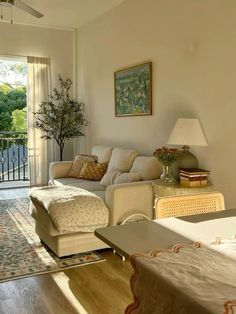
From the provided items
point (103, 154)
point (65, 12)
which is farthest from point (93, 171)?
point (65, 12)

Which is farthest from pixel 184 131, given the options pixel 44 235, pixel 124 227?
pixel 124 227

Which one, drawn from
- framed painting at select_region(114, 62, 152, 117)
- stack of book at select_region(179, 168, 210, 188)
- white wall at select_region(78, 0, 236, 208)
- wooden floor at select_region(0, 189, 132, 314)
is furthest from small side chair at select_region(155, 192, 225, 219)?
framed painting at select_region(114, 62, 152, 117)

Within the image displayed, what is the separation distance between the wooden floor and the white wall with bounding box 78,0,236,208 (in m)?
1.28

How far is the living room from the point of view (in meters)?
2.97

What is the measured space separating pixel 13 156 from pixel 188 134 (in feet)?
15.5

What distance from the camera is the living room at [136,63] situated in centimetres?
297

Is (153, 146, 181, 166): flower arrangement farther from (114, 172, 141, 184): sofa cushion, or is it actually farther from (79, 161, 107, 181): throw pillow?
(79, 161, 107, 181): throw pillow

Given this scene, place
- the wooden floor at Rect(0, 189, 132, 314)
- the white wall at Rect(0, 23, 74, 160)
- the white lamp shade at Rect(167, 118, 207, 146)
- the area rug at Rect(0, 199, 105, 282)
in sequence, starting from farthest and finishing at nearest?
the white wall at Rect(0, 23, 74, 160)
the white lamp shade at Rect(167, 118, 207, 146)
the area rug at Rect(0, 199, 105, 282)
the wooden floor at Rect(0, 189, 132, 314)

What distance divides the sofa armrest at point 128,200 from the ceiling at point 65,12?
2.82m

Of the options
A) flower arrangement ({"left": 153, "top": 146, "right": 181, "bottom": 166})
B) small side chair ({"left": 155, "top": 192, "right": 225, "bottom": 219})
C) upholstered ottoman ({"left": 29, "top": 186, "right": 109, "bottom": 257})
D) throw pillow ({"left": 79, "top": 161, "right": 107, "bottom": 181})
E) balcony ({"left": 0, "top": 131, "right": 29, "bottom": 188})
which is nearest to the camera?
small side chair ({"left": 155, "top": 192, "right": 225, "bottom": 219})

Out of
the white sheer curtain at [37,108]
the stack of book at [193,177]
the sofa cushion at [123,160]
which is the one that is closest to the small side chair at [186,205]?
the stack of book at [193,177]

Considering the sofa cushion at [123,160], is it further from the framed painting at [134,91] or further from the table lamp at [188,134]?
the table lamp at [188,134]

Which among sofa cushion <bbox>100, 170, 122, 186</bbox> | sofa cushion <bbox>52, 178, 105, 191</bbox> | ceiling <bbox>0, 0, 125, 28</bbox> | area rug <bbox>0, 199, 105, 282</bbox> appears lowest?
area rug <bbox>0, 199, 105, 282</bbox>

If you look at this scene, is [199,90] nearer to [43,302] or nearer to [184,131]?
[184,131]
